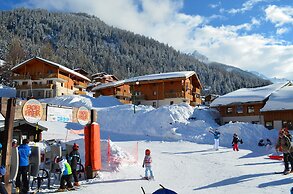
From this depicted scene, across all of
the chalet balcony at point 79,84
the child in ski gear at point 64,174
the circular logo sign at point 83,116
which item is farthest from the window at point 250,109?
the chalet balcony at point 79,84

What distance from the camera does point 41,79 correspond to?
52469 millimetres

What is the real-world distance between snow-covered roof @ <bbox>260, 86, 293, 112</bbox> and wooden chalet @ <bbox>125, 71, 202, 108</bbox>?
49.3ft

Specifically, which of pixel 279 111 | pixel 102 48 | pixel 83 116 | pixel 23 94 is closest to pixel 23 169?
pixel 83 116

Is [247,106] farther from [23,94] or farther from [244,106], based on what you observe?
[23,94]

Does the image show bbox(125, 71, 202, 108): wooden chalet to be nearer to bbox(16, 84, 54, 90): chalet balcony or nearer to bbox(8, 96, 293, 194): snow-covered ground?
bbox(16, 84, 54, 90): chalet balcony

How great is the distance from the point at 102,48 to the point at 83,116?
461 feet

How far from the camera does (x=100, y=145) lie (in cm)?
1442

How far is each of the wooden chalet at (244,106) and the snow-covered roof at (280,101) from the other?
115cm

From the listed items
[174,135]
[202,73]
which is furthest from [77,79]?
[202,73]

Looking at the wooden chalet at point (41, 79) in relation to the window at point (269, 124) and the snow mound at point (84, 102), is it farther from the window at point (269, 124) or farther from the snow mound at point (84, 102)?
the window at point (269, 124)

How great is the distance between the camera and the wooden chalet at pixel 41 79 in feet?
166

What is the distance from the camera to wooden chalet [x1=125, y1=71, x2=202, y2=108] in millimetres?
48219

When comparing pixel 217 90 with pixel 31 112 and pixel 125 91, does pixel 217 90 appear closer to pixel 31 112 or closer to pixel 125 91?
pixel 125 91

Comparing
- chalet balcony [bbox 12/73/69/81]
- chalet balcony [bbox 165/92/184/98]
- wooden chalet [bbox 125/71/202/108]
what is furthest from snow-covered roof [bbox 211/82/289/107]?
chalet balcony [bbox 12/73/69/81]
